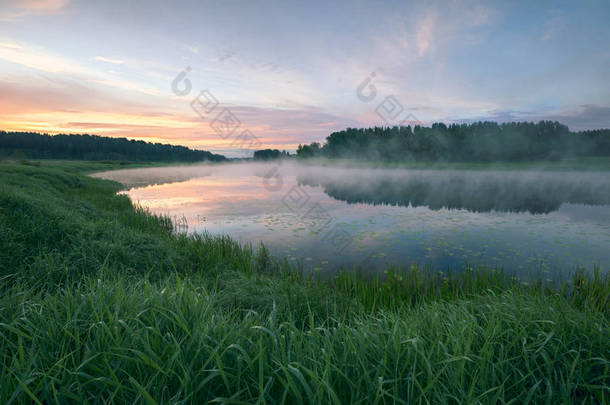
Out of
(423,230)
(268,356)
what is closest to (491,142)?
(423,230)

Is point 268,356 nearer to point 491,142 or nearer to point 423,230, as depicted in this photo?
point 423,230

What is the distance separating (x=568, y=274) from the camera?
8156 millimetres

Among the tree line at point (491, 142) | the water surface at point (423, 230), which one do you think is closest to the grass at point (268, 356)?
the water surface at point (423, 230)

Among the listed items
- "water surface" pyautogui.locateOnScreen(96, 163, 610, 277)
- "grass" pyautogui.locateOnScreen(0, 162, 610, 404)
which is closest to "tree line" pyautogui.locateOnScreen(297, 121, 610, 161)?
"water surface" pyautogui.locateOnScreen(96, 163, 610, 277)

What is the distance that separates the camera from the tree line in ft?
244

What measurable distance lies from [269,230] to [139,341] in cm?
1099

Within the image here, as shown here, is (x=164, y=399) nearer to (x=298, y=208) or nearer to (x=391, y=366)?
(x=391, y=366)

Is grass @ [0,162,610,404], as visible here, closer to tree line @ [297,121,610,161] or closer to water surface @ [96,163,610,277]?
water surface @ [96,163,610,277]

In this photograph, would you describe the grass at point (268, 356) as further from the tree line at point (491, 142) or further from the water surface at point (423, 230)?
the tree line at point (491, 142)

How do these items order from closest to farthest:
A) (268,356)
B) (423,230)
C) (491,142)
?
(268,356) → (423,230) → (491,142)

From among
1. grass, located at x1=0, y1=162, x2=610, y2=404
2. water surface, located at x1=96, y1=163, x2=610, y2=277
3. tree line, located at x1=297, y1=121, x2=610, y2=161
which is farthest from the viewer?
tree line, located at x1=297, y1=121, x2=610, y2=161

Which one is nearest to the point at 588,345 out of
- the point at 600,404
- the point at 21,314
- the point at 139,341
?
the point at 600,404

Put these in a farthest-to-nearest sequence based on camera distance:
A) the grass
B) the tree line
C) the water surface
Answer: the tree line
the water surface
the grass

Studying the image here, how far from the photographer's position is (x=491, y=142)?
75438 millimetres
